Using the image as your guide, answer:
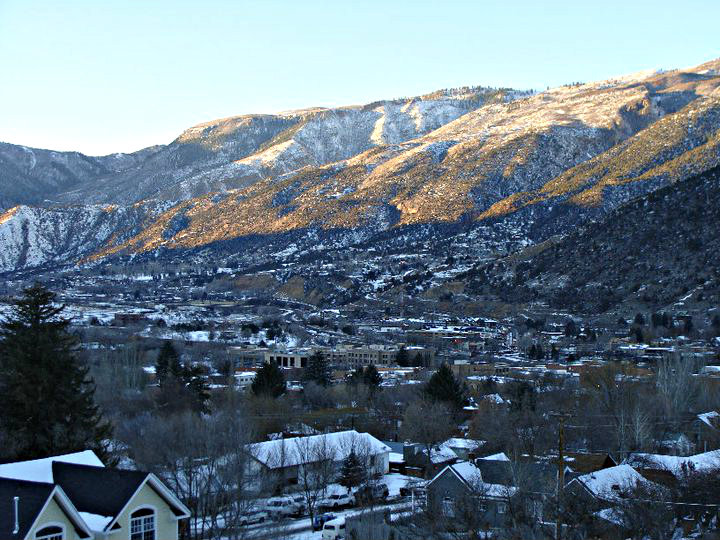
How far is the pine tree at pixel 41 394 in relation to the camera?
32250 mm

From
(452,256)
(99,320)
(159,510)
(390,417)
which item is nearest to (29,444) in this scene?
(159,510)

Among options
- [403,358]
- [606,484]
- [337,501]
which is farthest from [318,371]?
[606,484]

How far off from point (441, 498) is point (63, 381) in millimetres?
13246

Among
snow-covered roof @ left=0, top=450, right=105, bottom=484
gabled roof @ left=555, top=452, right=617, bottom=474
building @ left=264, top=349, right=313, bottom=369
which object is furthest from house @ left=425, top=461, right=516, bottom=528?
building @ left=264, top=349, right=313, bottom=369

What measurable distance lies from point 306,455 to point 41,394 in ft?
41.9

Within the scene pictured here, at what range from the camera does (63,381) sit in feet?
109

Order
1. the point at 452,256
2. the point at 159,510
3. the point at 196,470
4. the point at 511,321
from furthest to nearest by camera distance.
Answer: the point at 452,256
the point at 511,321
the point at 196,470
the point at 159,510

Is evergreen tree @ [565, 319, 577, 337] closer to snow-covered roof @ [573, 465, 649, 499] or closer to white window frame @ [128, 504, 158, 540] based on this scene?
snow-covered roof @ [573, 465, 649, 499]

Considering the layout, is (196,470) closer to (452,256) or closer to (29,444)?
(29,444)

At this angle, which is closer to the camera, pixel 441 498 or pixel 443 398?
pixel 441 498

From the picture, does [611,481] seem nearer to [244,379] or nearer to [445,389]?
[445,389]

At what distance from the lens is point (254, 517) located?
35438 mm

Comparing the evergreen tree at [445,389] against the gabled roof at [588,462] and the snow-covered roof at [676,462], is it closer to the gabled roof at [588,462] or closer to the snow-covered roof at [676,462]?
the gabled roof at [588,462]

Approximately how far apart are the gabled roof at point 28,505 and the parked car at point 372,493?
17.0m
